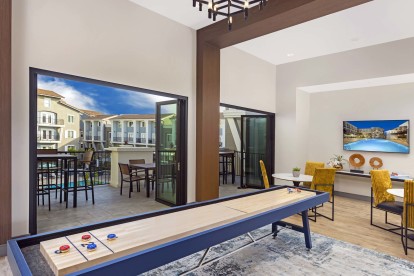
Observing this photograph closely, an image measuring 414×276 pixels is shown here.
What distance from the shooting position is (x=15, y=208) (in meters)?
2.95

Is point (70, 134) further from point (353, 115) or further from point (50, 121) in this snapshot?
point (353, 115)

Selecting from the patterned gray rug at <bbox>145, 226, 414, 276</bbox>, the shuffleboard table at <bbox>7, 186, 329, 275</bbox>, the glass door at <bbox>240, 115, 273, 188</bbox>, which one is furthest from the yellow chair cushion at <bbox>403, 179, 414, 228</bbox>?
the glass door at <bbox>240, 115, 273, 188</bbox>

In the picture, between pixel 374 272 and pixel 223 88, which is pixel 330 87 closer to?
pixel 223 88

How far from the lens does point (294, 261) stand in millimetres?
2920

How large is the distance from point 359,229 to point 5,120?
17.3 ft

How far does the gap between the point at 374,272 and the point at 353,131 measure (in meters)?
4.32

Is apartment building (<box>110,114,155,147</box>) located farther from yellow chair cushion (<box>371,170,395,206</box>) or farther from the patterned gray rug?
yellow chair cushion (<box>371,170,395,206</box>)

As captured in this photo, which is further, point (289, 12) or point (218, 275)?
point (289, 12)

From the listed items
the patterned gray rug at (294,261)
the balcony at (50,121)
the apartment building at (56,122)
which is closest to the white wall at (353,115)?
the patterned gray rug at (294,261)

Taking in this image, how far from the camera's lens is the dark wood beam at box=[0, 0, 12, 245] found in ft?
9.20

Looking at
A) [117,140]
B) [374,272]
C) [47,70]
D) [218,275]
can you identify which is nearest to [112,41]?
[47,70]

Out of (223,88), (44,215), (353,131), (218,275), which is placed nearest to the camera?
(218,275)

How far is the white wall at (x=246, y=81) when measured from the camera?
18.6ft

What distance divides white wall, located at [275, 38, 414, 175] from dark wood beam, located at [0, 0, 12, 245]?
5.99 metres
